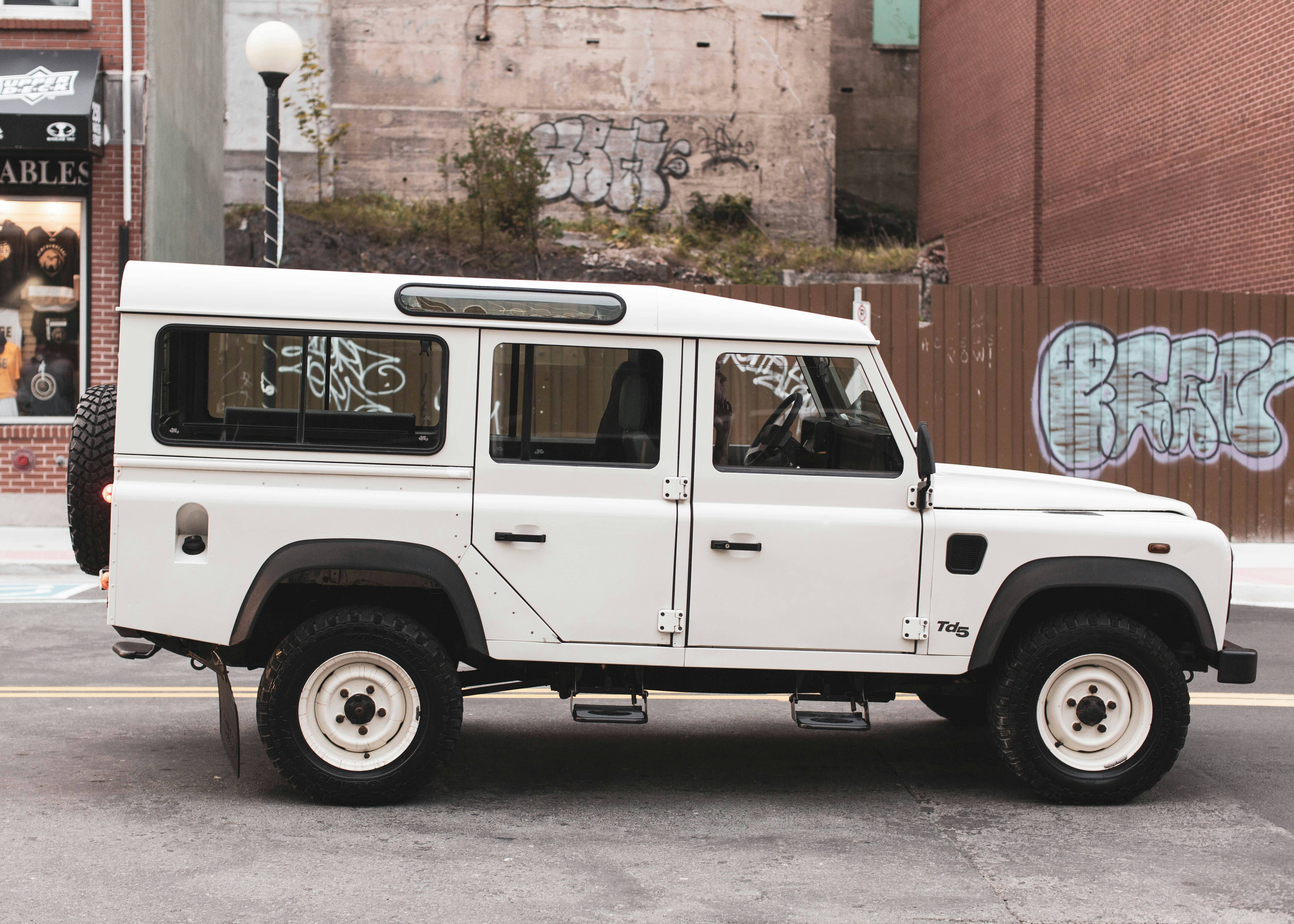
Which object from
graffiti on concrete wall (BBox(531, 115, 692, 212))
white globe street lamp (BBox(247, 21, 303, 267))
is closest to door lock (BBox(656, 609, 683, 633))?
white globe street lamp (BBox(247, 21, 303, 267))

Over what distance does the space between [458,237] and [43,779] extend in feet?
66.6

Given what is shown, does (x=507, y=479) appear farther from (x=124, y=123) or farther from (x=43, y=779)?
(x=124, y=123)

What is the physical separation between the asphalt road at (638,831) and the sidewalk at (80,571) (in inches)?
195

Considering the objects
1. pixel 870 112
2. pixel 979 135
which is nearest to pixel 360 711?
pixel 979 135

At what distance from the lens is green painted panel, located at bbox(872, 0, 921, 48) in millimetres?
33219

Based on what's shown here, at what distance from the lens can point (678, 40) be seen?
1139 inches

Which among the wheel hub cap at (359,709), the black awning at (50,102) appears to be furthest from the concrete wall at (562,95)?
the wheel hub cap at (359,709)

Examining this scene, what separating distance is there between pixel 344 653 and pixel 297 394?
3.66ft

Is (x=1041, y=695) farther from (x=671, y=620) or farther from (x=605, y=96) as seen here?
(x=605, y=96)

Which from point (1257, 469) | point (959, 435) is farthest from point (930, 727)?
point (1257, 469)

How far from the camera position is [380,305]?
202 inches

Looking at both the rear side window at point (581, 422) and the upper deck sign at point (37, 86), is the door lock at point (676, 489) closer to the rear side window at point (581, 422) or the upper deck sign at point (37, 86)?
the rear side window at point (581, 422)

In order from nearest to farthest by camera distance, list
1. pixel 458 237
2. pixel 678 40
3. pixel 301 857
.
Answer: pixel 301 857, pixel 458 237, pixel 678 40

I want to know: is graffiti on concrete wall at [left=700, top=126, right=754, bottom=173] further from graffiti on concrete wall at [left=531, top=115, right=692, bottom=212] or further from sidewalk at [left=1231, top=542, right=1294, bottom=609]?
sidewalk at [left=1231, top=542, right=1294, bottom=609]
